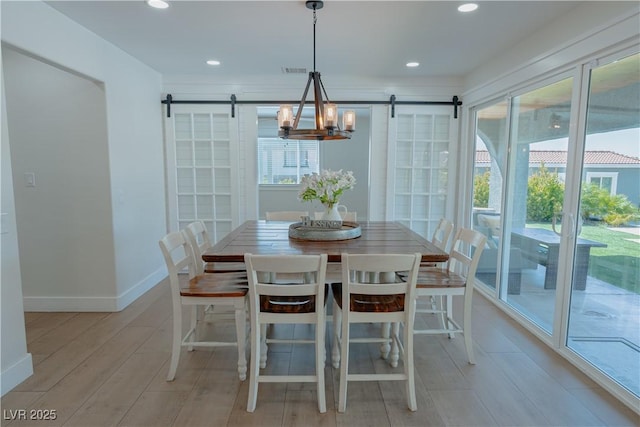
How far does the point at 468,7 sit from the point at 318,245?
199 cm

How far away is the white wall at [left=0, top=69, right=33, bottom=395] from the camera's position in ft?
7.30

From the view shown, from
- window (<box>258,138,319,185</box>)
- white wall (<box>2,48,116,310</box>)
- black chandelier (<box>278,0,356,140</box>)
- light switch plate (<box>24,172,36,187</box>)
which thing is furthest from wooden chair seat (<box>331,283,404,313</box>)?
window (<box>258,138,319,185</box>)

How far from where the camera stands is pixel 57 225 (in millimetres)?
3480

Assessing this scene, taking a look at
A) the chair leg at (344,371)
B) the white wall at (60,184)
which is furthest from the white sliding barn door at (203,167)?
the chair leg at (344,371)

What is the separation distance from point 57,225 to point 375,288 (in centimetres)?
314

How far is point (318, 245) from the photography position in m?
2.65

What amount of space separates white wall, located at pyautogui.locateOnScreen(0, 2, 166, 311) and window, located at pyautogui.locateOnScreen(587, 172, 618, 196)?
12.8 ft

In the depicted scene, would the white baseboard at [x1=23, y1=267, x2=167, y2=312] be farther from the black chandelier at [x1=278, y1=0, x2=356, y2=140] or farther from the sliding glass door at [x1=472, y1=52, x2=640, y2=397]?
the sliding glass door at [x1=472, y1=52, x2=640, y2=397]

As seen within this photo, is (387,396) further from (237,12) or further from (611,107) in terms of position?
(237,12)

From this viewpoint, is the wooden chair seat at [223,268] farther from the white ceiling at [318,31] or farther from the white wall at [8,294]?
the white ceiling at [318,31]

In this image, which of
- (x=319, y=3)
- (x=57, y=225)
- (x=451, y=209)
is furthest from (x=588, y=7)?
(x=57, y=225)

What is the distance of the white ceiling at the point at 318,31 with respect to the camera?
2.65 meters

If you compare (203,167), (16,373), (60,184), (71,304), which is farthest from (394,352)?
(203,167)

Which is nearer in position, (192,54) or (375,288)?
(375,288)
